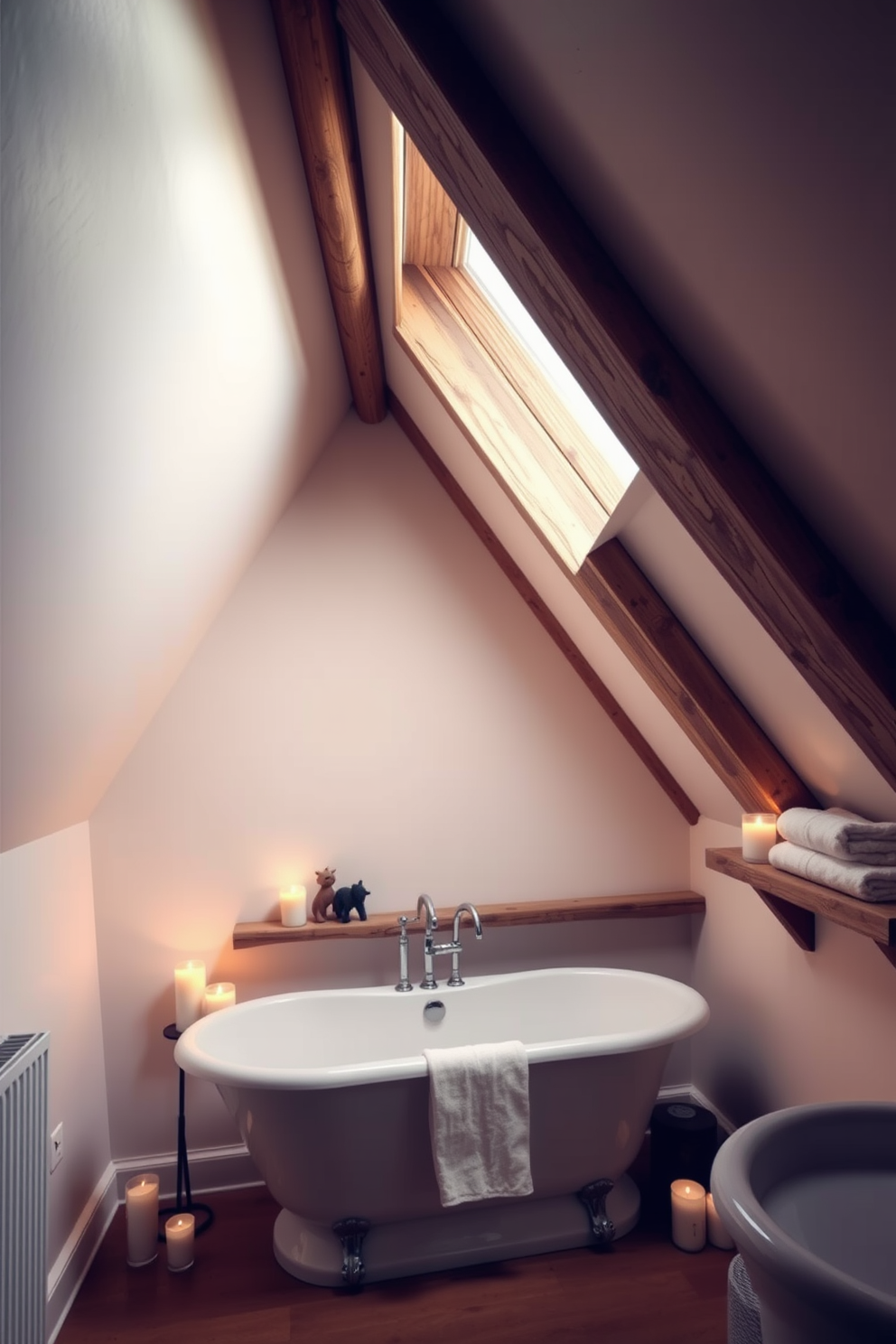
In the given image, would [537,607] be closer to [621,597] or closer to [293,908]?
[621,597]

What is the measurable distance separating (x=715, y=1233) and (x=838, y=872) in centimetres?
125

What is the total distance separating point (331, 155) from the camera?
1729mm

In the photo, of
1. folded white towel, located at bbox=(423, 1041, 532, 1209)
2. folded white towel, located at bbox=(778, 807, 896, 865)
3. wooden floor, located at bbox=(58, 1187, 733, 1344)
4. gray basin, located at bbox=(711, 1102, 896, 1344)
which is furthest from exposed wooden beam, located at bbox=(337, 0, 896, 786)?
wooden floor, located at bbox=(58, 1187, 733, 1344)

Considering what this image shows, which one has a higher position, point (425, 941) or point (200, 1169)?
point (425, 941)

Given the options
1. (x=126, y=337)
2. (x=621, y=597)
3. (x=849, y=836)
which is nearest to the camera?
(x=126, y=337)

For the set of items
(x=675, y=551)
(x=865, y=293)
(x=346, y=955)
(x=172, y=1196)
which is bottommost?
(x=172, y=1196)

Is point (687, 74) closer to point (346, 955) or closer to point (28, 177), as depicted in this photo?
point (28, 177)

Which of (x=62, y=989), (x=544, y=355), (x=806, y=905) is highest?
(x=544, y=355)

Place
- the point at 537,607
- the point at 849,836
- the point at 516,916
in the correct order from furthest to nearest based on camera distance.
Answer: the point at 537,607 → the point at 516,916 → the point at 849,836

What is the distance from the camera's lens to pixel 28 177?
0.98m

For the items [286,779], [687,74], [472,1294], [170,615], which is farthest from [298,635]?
[687,74]

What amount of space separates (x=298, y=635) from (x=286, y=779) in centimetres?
50

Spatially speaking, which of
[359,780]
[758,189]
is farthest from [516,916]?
[758,189]

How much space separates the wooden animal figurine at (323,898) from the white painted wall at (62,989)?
2.36 ft
